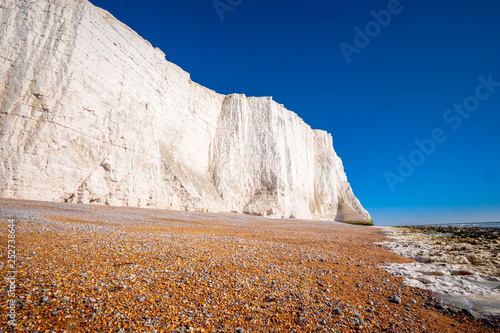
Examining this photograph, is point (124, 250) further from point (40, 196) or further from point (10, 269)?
point (40, 196)

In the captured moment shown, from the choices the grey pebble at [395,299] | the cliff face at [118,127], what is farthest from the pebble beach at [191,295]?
the cliff face at [118,127]

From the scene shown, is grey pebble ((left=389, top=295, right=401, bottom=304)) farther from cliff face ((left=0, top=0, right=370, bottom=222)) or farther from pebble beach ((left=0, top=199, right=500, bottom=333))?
cliff face ((left=0, top=0, right=370, bottom=222))

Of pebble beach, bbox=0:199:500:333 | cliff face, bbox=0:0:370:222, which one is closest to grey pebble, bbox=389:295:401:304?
pebble beach, bbox=0:199:500:333

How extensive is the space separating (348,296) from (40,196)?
56.6 ft

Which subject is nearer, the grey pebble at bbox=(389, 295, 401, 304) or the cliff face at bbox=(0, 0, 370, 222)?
the grey pebble at bbox=(389, 295, 401, 304)

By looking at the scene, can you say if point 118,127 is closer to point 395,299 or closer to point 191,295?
point 191,295

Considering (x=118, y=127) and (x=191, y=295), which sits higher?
(x=118, y=127)

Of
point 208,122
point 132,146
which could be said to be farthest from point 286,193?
point 132,146

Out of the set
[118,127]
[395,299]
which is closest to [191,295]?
[395,299]

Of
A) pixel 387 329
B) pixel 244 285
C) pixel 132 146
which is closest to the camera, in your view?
pixel 387 329

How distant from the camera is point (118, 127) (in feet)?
64.2

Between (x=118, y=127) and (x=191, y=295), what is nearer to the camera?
(x=191, y=295)

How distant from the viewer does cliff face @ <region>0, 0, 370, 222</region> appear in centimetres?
1419

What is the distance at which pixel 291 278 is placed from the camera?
4.09m
